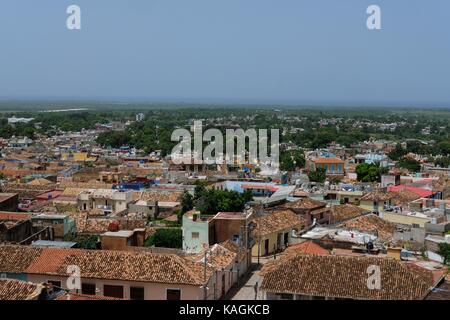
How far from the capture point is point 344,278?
13094 millimetres

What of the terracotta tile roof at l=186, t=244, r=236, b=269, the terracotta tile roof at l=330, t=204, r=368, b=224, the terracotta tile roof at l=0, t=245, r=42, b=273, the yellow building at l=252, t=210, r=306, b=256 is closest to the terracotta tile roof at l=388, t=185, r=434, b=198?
the terracotta tile roof at l=330, t=204, r=368, b=224

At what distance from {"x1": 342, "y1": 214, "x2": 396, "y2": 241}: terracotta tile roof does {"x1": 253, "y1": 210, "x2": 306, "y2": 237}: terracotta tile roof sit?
2435 millimetres

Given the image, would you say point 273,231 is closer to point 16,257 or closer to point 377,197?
point 377,197

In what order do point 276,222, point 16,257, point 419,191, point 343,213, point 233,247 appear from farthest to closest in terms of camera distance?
point 419,191, point 343,213, point 276,222, point 233,247, point 16,257

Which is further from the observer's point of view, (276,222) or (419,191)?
(419,191)

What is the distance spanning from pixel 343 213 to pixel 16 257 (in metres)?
14.3

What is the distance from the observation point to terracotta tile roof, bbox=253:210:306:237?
22.2 m

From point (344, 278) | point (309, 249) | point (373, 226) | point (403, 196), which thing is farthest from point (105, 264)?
point (403, 196)

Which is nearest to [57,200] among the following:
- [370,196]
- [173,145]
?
[370,196]

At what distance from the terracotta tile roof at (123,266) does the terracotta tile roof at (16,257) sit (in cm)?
18

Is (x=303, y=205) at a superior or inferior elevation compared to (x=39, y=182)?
superior

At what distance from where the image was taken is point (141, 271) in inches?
604

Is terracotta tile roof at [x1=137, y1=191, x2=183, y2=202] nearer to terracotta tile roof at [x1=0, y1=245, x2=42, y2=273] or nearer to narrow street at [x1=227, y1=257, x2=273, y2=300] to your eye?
narrow street at [x1=227, y1=257, x2=273, y2=300]

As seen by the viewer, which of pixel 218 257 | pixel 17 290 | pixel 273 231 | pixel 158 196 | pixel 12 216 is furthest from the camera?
pixel 158 196
